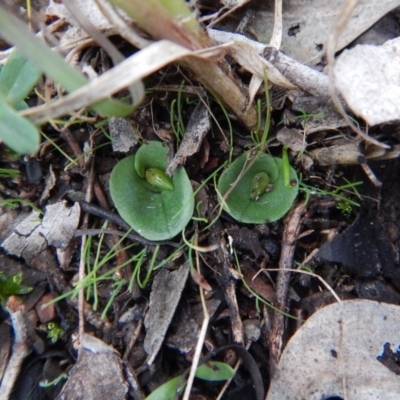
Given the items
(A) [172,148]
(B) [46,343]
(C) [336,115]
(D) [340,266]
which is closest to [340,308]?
(D) [340,266]

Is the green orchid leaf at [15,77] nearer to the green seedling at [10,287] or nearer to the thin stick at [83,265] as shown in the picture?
the thin stick at [83,265]

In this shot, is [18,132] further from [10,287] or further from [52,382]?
[52,382]

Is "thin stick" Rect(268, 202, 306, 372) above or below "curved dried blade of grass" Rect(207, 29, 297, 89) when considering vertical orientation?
below

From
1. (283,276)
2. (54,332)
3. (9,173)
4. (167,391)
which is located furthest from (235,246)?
(9,173)

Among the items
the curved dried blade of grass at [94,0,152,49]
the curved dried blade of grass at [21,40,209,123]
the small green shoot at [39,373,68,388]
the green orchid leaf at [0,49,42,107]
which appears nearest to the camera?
the curved dried blade of grass at [21,40,209,123]

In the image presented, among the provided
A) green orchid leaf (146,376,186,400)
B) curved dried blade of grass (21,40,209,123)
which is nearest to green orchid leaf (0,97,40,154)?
curved dried blade of grass (21,40,209,123)

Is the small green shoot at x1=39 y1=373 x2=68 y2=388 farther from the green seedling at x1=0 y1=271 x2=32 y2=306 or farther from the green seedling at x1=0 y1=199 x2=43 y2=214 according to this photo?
the green seedling at x1=0 y1=199 x2=43 y2=214

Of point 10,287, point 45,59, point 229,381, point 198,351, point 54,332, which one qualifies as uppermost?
point 45,59

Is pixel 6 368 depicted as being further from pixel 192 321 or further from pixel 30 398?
pixel 192 321
